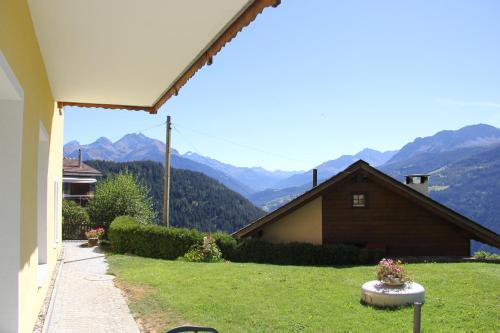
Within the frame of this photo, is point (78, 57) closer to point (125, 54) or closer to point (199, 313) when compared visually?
point (125, 54)

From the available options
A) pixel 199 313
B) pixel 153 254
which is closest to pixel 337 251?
pixel 153 254

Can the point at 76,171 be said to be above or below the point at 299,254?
above

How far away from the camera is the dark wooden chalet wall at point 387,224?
20.7m

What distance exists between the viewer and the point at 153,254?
66.6 ft

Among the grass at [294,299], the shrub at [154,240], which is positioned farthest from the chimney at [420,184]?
the shrub at [154,240]

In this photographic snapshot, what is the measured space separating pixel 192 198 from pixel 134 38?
70309mm

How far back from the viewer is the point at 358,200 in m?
21.4

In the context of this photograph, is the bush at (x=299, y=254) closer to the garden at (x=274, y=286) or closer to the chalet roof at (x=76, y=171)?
the garden at (x=274, y=286)

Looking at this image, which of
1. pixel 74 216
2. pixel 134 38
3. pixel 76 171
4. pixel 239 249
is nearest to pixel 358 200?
pixel 239 249

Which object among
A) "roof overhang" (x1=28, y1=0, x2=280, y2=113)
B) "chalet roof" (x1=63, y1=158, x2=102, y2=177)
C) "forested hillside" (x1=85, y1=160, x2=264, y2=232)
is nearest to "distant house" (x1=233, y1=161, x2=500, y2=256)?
"roof overhang" (x1=28, y1=0, x2=280, y2=113)

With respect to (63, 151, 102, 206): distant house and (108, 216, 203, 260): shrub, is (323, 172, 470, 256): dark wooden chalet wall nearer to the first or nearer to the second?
(108, 216, 203, 260): shrub

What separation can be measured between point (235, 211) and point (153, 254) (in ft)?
203

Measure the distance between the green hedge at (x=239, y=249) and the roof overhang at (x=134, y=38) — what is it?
11.5m

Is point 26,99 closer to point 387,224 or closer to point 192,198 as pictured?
point 387,224
